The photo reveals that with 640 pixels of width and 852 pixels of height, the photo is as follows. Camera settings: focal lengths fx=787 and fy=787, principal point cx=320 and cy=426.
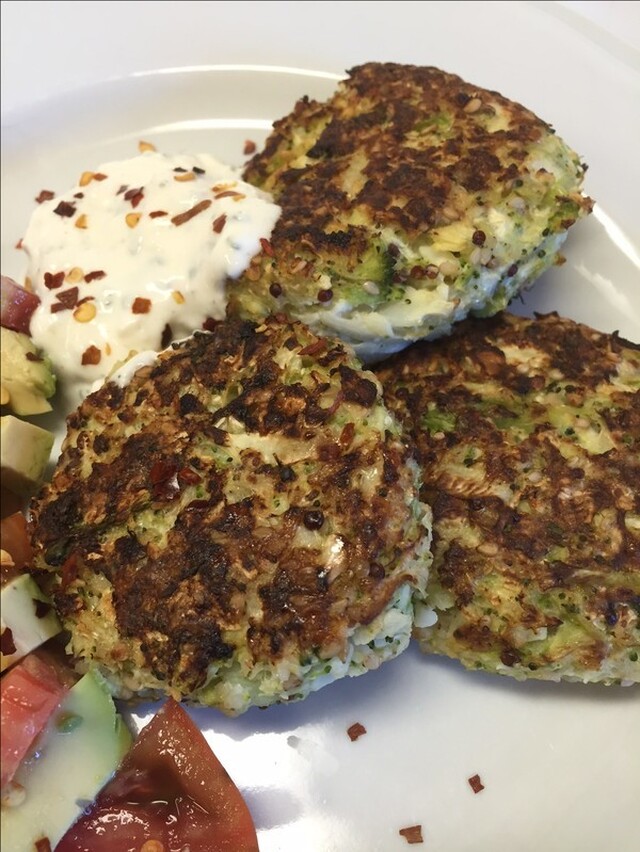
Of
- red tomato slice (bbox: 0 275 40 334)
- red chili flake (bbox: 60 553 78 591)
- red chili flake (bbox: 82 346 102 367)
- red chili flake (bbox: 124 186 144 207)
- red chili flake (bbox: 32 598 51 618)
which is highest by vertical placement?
red chili flake (bbox: 124 186 144 207)

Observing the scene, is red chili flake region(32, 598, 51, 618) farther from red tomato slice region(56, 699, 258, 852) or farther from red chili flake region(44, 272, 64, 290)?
red chili flake region(44, 272, 64, 290)

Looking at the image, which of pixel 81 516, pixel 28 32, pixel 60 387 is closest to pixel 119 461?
pixel 81 516

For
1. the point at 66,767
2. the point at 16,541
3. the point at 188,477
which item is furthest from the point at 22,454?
the point at 66,767

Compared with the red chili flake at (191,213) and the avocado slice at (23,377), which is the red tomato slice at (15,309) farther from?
the red chili flake at (191,213)

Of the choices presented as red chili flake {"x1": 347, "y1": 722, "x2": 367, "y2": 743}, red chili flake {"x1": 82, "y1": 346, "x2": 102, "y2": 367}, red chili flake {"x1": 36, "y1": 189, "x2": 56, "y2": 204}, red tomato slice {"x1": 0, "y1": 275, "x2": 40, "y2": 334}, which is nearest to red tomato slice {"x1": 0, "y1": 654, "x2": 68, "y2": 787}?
red chili flake {"x1": 347, "y1": 722, "x2": 367, "y2": 743}

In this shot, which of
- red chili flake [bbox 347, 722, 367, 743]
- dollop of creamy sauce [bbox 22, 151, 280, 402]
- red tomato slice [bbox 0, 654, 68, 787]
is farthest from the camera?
dollop of creamy sauce [bbox 22, 151, 280, 402]

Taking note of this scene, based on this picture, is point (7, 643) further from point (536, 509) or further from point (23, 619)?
point (536, 509)

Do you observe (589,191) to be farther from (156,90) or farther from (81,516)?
(81,516)
